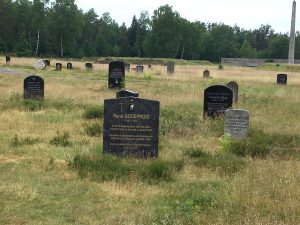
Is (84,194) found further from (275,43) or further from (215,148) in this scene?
(275,43)

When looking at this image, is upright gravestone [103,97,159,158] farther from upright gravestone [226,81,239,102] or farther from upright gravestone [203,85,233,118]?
upright gravestone [226,81,239,102]

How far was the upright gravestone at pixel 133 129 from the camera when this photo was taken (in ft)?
30.5

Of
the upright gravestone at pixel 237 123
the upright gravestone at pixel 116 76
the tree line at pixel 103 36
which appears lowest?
the upright gravestone at pixel 237 123

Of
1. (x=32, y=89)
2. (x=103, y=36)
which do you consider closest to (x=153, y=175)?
(x=32, y=89)

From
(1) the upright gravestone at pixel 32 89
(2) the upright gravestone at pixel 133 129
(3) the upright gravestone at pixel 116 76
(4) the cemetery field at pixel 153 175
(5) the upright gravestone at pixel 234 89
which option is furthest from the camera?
(3) the upright gravestone at pixel 116 76

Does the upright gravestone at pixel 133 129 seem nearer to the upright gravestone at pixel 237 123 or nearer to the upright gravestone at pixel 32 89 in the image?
the upright gravestone at pixel 237 123

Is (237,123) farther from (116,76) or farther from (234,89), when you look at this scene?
(116,76)

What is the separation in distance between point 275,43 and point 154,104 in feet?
446

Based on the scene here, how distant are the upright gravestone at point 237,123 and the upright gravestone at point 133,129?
2.96 m

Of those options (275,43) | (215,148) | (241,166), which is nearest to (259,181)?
(241,166)

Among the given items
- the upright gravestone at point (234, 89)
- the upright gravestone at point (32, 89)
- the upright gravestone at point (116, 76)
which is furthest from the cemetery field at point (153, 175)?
the upright gravestone at point (116, 76)

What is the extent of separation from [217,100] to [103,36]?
372ft

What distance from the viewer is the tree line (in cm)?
10319

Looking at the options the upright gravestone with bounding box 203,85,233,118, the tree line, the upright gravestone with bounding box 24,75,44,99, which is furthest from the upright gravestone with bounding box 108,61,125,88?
the tree line
